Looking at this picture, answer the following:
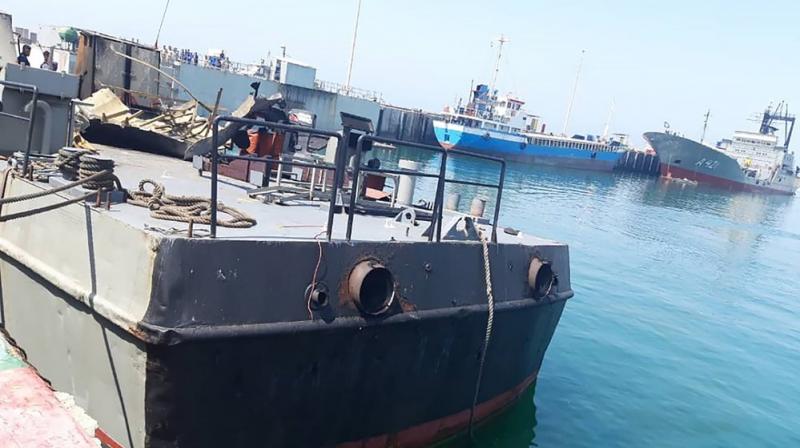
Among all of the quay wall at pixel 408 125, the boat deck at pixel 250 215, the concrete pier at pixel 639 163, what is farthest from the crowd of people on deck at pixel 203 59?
the concrete pier at pixel 639 163

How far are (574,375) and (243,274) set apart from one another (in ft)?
22.6

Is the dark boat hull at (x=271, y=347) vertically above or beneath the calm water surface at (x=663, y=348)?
above

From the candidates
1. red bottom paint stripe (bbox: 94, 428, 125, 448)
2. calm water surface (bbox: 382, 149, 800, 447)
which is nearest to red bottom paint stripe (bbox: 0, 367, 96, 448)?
red bottom paint stripe (bbox: 94, 428, 125, 448)

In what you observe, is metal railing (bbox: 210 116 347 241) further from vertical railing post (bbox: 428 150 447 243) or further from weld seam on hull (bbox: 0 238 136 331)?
vertical railing post (bbox: 428 150 447 243)

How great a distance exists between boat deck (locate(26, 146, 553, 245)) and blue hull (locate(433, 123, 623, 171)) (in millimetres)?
49969

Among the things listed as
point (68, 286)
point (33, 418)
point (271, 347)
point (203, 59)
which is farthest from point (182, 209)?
point (203, 59)

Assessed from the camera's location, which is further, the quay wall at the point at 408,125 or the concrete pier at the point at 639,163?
the concrete pier at the point at 639,163

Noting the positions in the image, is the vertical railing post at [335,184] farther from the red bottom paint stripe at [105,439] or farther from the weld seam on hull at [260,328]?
the red bottom paint stripe at [105,439]

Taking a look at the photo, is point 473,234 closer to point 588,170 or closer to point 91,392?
point 91,392

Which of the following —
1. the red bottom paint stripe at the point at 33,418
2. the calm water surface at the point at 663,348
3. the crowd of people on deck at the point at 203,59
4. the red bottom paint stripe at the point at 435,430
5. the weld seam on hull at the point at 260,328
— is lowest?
the calm water surface at the point at 663,348

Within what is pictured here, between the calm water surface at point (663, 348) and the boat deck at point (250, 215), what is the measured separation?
274 cm

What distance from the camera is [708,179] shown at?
71000 millimetres

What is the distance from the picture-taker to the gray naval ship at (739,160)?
229 feet

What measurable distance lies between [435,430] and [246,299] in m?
→ 2.74
